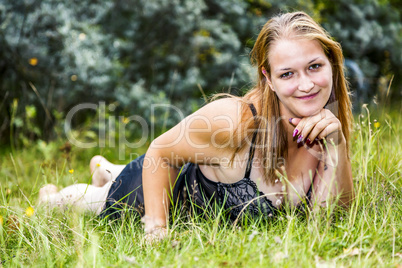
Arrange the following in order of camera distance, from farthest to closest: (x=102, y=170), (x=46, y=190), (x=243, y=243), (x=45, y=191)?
(x=102, y=170) → (x=45, y=191) → (x=46, y=190) → (x=243, y=243)

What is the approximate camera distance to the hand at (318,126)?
2.18 metres

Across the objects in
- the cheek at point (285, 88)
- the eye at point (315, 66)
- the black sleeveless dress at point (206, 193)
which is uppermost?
the eye at point (315, 66)

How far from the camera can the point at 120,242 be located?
7.04 ft

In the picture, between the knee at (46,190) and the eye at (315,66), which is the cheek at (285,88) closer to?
the eye at (315,66)

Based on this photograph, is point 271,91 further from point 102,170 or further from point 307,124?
point 102,170

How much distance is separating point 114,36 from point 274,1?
7.51ft

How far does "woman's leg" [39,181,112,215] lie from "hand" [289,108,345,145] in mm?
1298

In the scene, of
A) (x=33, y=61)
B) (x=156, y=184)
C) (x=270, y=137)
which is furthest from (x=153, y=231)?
(x=33, y=61)

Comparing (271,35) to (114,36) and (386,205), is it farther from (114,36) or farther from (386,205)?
(114,36)

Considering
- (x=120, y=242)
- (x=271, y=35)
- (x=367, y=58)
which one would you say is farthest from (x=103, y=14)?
(x=367, y=58)

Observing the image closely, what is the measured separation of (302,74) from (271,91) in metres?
0.25

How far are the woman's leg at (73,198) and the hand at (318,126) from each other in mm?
1298

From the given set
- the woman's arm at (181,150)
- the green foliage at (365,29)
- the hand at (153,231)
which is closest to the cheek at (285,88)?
the woman's arm at (181,150)

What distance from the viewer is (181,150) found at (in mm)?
2449
